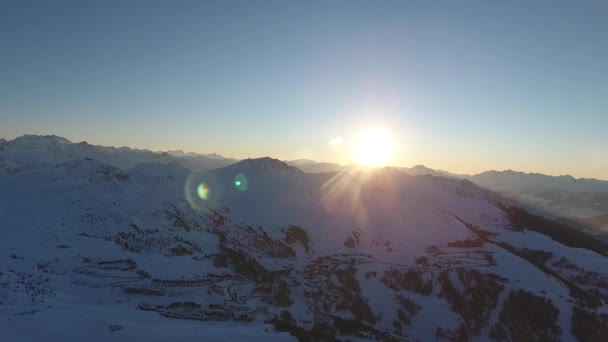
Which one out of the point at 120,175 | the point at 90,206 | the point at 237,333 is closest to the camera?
the point at 237,333

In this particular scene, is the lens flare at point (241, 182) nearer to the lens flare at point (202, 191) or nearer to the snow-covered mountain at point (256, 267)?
the snow-covered mountain at point (256, 267)

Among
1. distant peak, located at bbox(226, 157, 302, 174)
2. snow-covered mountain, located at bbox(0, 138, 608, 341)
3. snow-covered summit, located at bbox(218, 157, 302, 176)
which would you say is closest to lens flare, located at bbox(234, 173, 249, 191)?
snow-covered mountain, located at bbox(0, 138, 608, 341)

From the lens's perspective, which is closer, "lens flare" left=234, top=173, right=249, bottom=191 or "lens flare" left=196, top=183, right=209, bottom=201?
"lens flare" left=196, top=183, right=209, bottom=201

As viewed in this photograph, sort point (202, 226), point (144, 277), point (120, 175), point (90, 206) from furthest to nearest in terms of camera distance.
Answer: point (120, 175) < point (202, 226) < point (90, 206) < point (144, 277)

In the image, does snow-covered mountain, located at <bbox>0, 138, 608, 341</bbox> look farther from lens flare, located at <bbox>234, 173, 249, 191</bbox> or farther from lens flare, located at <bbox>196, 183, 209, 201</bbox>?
lens flare, located at <bbox>234, 173, 249, 191</bbox>

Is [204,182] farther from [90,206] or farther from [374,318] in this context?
[374,318]

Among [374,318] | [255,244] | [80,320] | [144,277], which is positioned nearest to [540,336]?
[374,318]
